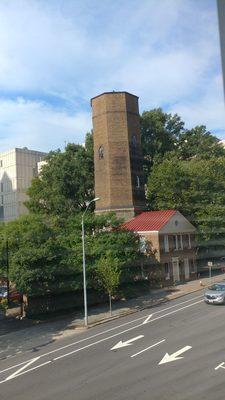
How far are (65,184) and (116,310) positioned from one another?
4.10 m

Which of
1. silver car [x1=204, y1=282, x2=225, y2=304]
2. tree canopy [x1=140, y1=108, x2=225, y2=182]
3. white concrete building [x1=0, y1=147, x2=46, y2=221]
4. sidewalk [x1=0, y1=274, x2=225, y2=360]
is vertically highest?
tree canopy [x1=140, y1=108, x2=225, y2=182]

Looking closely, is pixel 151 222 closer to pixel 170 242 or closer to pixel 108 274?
pixel 170 242

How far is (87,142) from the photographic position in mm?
8969

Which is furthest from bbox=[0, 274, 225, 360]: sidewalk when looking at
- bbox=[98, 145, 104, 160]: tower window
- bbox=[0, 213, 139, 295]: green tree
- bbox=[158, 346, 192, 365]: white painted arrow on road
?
bbox=[98, 145, 104, 160]: tower window

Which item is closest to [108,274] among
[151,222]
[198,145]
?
[151,222]

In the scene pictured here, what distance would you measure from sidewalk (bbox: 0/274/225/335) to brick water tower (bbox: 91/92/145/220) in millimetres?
1889

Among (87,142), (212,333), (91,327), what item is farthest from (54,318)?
(87,142)

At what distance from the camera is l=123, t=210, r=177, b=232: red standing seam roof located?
19.3ft

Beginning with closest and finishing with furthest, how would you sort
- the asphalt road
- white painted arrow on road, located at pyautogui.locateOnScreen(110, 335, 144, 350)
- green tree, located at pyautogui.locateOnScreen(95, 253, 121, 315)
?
1. the asphalt road
2. white painted arrow on road, located at pyautogui.locateOnScreen(110, 335, 144, 350)
3. green tree, located at pyautogui.locateOnScreen(95, 253, 121, 315)

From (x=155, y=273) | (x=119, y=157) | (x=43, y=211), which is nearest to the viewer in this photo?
(x=155, y=273)

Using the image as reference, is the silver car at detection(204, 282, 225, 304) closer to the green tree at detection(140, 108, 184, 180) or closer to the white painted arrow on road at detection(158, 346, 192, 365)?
the white painted arrow on road at detection(158, 346, 192, 365)

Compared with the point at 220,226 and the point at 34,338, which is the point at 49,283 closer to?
the point at 34,338

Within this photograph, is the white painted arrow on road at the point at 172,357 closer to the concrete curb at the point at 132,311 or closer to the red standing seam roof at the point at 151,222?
the concrete curb at the point at 132,311

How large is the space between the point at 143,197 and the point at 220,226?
223 cm
